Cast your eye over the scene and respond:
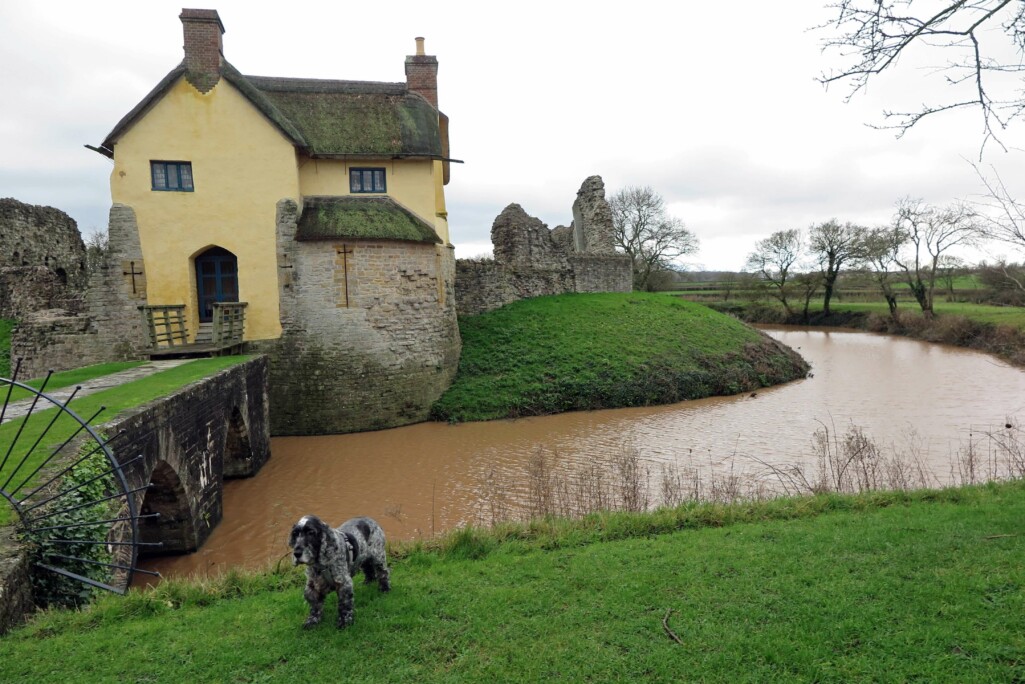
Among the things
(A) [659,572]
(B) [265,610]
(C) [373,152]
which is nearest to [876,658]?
(A) [659,572]

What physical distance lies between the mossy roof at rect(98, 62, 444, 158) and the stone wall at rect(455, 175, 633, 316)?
621 centimetres

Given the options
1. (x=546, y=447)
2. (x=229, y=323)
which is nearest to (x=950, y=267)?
(x=546, y=447)

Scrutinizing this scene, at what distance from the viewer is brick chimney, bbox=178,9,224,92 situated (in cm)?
1323

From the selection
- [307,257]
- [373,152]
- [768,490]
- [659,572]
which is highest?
[373,152]

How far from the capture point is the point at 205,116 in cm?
1334

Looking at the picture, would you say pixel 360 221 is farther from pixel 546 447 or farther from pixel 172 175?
pixel 546 447

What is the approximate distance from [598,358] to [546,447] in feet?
20.0

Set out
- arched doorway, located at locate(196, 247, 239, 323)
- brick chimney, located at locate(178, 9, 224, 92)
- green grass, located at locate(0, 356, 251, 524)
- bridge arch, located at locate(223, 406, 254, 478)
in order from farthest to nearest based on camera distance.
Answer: arched doorway, located at locate(196, 247, 239, 323), brick chimney, located at locate(178, 9, 224, 92), bridge arch, located at locate(223, 406, 254, 478), green grass, located at locate(0, 356, 251, 524)

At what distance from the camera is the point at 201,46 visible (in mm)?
13344

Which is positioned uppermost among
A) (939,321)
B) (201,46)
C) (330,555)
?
(201,46)

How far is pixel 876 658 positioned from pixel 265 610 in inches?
177

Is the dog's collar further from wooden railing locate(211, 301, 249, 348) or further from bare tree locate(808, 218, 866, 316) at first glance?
bare tree locate(808, 218, 866, 316)

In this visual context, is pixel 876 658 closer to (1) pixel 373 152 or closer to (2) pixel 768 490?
(2) pixel 768 490

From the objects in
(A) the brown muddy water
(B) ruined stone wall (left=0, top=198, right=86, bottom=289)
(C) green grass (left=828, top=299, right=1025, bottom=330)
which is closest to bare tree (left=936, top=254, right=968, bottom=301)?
(C) green grass (left=828, top=299, right=1025, bottom=330)
